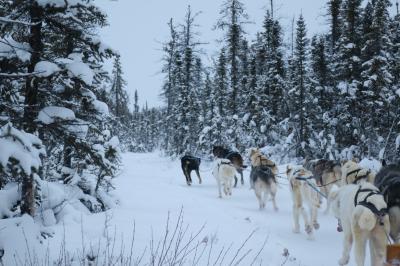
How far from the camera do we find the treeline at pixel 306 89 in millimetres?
20281

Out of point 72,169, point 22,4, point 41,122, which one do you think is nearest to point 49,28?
point 22,4

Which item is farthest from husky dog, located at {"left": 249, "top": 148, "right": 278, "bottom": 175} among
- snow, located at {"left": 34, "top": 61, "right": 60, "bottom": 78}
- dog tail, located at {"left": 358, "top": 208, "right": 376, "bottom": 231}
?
snow, located at {"left": 34, "top": 61, "right": 60, "bottom": 78}

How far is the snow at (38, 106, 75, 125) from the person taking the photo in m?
5.01

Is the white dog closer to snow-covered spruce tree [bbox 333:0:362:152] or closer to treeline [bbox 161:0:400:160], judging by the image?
treeline [bbox 161:0:400:160]

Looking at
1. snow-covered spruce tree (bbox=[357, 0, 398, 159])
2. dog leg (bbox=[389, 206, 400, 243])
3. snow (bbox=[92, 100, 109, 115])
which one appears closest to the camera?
dog leg (bbox=[389, 206, 400, 243])

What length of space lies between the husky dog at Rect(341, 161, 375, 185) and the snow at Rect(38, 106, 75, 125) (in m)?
6.30

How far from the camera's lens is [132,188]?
13359 mm

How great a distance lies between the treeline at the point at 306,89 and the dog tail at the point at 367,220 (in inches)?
536

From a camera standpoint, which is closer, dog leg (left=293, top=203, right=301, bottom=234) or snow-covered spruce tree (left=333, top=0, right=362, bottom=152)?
dog leg (left=293, top=203, right=301, bottom=234)

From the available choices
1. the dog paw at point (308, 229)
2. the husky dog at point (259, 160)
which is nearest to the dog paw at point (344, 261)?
the dog paw at point (308, 229)

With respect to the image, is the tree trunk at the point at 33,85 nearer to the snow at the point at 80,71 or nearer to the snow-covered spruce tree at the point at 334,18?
the snow at the point at 80,71

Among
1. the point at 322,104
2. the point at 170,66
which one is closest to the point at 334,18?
the point at 322,104

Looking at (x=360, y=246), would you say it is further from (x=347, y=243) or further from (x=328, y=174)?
(x=328, y=174)

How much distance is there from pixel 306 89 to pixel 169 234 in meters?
19.1
